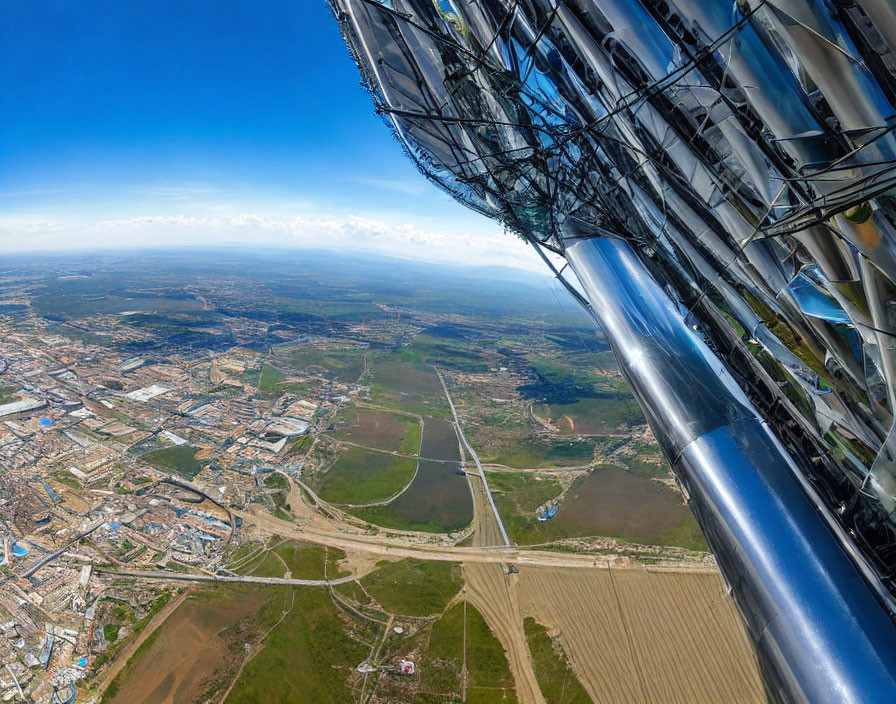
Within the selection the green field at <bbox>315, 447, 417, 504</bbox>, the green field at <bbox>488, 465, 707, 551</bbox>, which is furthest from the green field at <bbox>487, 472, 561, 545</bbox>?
the green field at <bbox>315, 447, 417, 504</bbox>

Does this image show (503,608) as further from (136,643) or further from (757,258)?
(757,258)

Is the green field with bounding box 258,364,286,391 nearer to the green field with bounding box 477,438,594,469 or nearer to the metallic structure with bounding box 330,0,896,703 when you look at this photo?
the green field with bounding box 477,438,594,469

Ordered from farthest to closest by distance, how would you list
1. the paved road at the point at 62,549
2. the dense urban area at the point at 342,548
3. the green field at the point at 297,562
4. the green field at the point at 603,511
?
1. the green field at the point at 603,511
2. the green field at the point at 297,562
3. the paved road at the point at 62,549
4. the dense urban area at the point at 342,548

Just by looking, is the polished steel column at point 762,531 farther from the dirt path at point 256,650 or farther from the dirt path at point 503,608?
the dirt path at point 256,650

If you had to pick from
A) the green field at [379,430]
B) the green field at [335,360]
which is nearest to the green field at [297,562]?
the green field at [379,430]

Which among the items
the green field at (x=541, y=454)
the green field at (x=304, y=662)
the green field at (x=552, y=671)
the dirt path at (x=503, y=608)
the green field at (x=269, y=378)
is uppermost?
the green field at (x=552, y=671)

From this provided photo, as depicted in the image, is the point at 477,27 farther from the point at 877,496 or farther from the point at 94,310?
the point at 94,310

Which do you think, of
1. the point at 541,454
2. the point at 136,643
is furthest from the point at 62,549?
the point at 541,454
